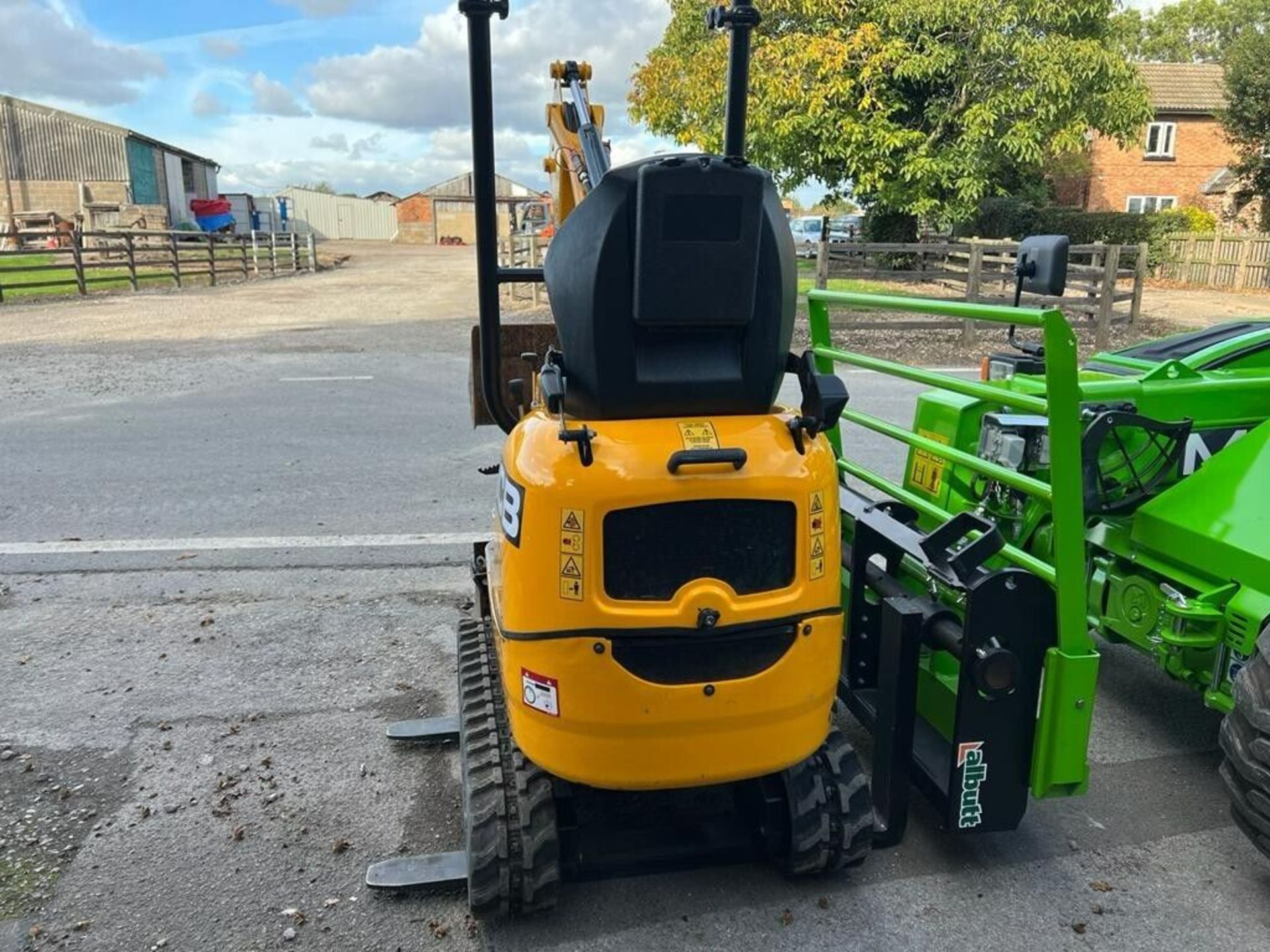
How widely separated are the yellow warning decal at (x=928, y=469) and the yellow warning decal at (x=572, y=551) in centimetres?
212

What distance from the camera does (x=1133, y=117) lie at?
55.3 feet

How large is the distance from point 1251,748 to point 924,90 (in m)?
16.5

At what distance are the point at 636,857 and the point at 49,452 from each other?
7058 mm

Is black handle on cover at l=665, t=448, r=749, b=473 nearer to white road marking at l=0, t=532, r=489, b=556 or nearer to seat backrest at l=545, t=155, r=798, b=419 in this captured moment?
seat backrest at l=545, t=155, r=798, b=419

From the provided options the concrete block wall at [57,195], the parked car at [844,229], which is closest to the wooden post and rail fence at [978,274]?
the parked car at [844,229]

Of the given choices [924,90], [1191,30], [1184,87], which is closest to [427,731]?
[924,90]

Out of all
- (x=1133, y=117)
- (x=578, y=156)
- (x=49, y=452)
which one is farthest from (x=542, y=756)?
(x=1133, y=117)

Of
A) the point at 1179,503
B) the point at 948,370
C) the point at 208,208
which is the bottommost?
the point at 948,370

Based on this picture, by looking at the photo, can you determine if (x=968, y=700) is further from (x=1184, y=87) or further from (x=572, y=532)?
(x=1184, y=87)

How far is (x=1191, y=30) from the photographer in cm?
5706

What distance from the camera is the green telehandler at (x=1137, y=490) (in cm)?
266

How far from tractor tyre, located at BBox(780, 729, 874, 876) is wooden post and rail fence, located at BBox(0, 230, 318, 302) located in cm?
2175

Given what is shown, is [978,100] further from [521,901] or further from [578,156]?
[521,901]

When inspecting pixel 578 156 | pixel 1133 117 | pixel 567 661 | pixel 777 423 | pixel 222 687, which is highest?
pixel 1133 117
